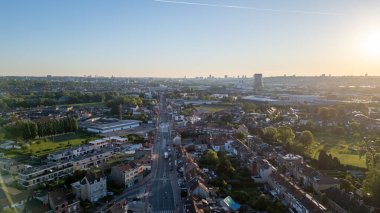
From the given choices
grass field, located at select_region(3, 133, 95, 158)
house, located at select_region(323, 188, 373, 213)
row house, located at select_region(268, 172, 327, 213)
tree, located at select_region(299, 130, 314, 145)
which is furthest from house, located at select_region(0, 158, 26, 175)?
tree, located at select_region(299, 130, 314, 145)

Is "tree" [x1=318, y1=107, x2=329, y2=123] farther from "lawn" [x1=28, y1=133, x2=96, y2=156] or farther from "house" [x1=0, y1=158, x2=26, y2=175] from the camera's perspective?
"house" [x1=0, y1=158, x2=26, y2=175]

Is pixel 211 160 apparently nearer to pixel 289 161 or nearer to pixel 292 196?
pixel 289 161

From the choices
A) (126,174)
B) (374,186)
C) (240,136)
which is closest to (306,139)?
(240,136)

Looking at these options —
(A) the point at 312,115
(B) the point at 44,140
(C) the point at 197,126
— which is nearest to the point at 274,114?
(A) the point at 312,115

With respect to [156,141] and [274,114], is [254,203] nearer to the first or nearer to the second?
[156,141]

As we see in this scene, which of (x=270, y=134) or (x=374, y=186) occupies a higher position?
(x=374, y=186)
